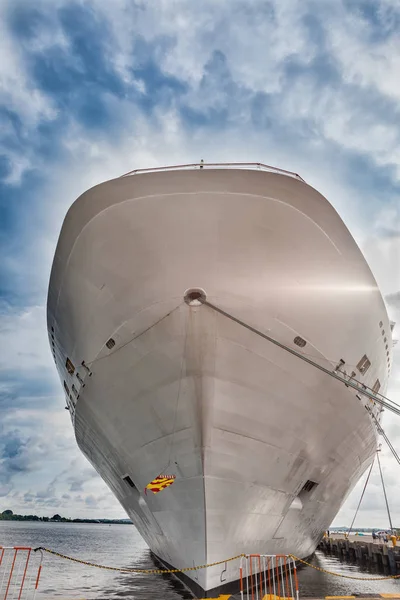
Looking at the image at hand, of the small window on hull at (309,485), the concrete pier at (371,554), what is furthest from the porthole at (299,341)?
the concrete pier at (371,554)

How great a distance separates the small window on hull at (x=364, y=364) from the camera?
8.18m

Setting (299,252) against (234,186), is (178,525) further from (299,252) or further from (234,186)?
(234,186)

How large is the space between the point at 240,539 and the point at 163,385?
2.99 m

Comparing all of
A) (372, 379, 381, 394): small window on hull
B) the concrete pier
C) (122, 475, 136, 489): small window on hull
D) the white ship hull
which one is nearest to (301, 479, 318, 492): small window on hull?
the white ship hull

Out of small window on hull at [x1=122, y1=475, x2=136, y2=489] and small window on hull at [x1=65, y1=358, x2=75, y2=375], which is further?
small window on hull at [x1=122, y1=475, x2=136, y2=489]

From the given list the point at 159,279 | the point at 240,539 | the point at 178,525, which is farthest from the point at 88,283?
the point at 240,539

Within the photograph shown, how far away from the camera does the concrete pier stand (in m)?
16.3

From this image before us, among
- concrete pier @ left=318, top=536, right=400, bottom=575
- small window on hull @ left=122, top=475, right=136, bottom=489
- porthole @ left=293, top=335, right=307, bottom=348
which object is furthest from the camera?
concrete pier @ left=318, top=536, right=400, bottom=575

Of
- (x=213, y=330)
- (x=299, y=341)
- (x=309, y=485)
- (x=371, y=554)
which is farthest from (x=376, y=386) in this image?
(x=371, y=554)

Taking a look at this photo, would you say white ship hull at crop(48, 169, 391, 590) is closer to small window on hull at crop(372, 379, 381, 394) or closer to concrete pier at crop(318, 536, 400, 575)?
small window on hull at crop(372, 379, 381, 394)

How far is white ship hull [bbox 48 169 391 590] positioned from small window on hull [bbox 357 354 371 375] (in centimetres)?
40

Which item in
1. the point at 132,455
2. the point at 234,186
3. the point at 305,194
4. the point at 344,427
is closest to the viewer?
the point at 234,186

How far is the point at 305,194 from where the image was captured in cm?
704

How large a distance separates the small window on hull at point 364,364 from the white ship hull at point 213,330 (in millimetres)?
399
